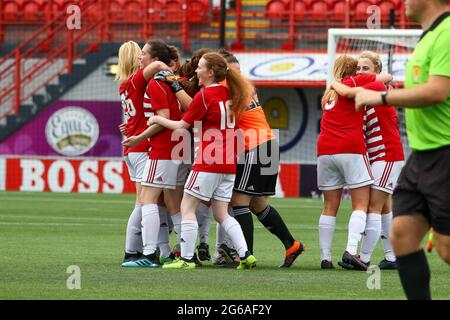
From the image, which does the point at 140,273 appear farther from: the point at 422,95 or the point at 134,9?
the point at 134,9

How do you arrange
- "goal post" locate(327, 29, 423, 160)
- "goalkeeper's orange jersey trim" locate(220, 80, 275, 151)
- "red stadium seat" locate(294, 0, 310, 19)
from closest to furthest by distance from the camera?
"goalkeeper's orange jersey trim" locate(220, 80, 275, 151) < "goal post" locate(327, 29, 423, 160) < "red stadium seat" locate(294, 0, 310, 19)

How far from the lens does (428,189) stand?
6.27 metres

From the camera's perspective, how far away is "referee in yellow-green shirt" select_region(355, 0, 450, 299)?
20.4 ft

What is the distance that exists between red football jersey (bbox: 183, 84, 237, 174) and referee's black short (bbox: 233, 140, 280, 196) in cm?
40

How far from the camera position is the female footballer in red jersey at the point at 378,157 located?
10.5m

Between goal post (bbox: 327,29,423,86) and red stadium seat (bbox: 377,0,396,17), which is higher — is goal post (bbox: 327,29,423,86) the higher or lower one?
the lower one

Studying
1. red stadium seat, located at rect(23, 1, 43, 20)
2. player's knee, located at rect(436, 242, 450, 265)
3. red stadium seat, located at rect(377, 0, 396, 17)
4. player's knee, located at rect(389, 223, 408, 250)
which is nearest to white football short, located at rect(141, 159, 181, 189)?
player's knee, located at rect(389, 223, 408, 250)

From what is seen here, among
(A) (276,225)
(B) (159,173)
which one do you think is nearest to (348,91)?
(B) (159,173)

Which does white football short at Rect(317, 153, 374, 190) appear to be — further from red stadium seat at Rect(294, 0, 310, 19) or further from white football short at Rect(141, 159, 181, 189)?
red stadium seat at Rect(294, 0, 310, 19)

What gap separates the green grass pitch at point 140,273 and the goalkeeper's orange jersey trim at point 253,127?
3.83 ft

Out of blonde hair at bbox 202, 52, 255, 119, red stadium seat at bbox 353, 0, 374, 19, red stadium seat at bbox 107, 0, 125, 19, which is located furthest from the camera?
red stadium seat at bbox 107, 0, 125, 19

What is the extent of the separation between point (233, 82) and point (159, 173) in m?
1.09
